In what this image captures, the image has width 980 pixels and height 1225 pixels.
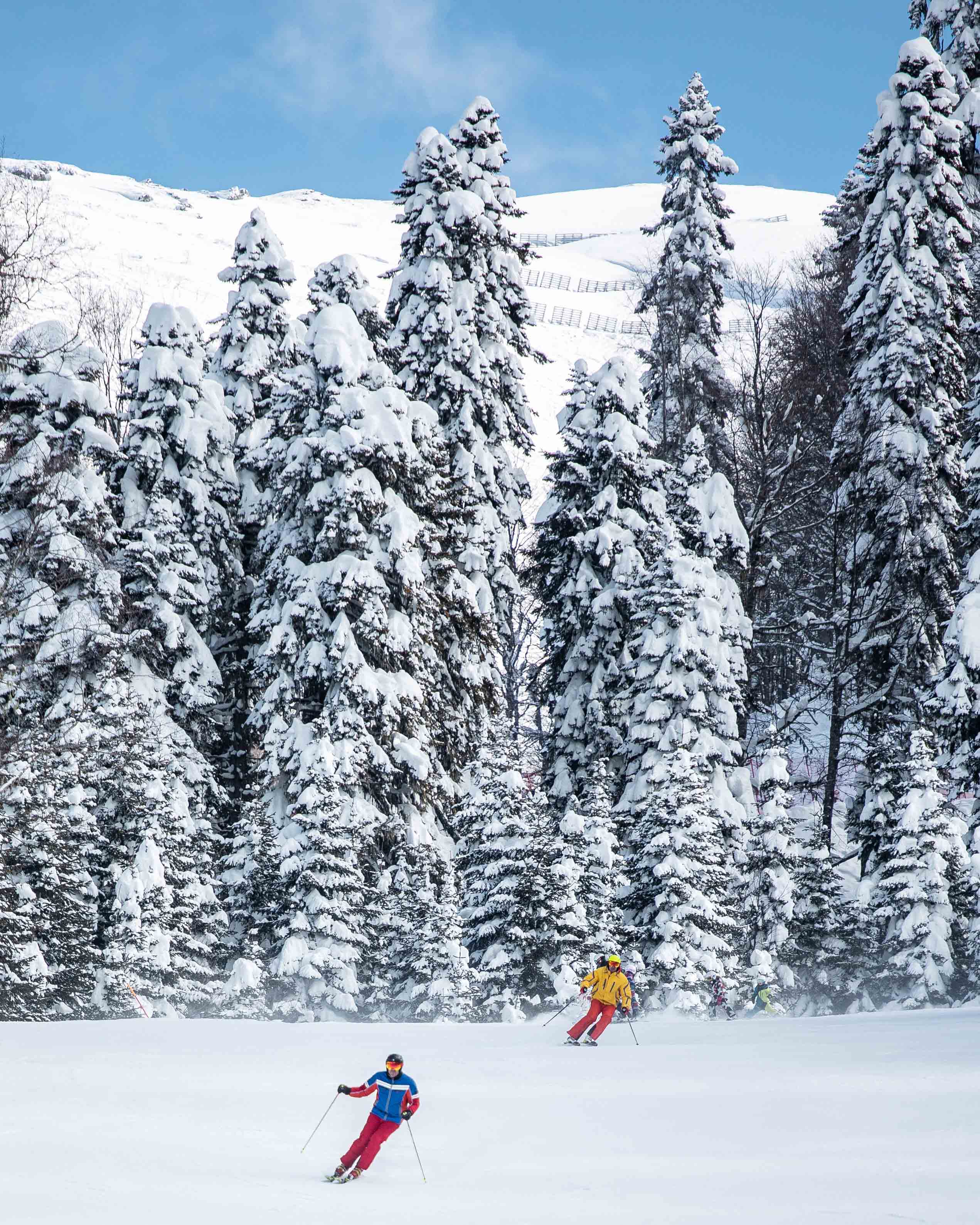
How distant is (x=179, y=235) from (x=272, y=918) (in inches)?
3629

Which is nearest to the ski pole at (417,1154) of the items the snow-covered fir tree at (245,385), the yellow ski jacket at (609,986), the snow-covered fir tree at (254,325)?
the yellow ski jacket at (609,986)

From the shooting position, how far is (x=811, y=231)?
10656cm

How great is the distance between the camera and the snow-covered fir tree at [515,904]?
22.6m

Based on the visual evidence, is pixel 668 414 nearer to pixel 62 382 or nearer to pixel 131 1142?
pixel 62 382

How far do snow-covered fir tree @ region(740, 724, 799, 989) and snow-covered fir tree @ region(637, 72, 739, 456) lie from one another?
494 inches

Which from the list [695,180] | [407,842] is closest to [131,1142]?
[407,842]

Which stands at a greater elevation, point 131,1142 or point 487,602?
point 487,602

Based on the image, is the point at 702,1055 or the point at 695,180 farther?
the point at 695,180

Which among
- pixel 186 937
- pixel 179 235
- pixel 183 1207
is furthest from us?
pixel 179 235

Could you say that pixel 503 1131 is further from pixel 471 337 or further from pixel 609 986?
pixel 471 337

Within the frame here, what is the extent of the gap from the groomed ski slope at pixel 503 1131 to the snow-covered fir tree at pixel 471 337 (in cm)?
1540

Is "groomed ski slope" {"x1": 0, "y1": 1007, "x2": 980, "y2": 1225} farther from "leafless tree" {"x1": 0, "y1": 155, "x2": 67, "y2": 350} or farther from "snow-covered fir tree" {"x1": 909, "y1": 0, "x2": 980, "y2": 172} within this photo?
"snow-covered fir tree" {"x1": 909, "y1": 0, "x2": 980, "y2": 172}

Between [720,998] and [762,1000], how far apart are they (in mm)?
848

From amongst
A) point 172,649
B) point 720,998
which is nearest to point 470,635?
point 172,649
